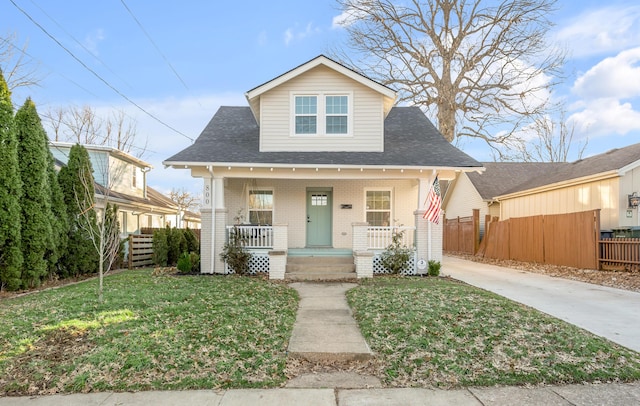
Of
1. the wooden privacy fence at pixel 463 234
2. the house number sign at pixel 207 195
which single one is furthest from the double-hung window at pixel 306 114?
the wooden privacy fence at pixel 463 234

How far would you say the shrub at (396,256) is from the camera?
1105 centimetres

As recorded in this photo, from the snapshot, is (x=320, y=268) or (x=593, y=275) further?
(x=593, y=275)

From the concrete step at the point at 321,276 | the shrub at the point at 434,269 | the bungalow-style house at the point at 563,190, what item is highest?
the bungalow-style house at the point at 563,190

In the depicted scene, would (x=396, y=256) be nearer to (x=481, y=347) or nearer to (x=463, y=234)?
(x=481, y=347)

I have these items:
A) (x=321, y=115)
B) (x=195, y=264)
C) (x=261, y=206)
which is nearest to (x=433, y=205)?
(x=321, y=115)

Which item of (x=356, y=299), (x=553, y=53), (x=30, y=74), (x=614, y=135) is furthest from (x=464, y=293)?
(x=614, y=135)

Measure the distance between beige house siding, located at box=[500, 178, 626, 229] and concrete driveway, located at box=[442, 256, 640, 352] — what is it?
378cm

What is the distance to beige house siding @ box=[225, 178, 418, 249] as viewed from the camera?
12828 millimetres

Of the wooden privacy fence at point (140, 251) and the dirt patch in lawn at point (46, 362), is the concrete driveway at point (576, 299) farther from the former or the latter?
the wooden privacy fence at point (140, 251)

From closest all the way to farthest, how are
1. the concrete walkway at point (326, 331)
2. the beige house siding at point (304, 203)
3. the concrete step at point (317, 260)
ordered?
the concrete walkway at point (326, 331)
the concrete step at point (317, 260)
the beige house siding at point (304, 203)

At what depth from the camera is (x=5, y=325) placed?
219 inches

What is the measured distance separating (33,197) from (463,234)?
62.2ft

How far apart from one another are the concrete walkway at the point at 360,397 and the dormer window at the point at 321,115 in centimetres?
917

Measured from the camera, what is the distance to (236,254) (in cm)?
1096
